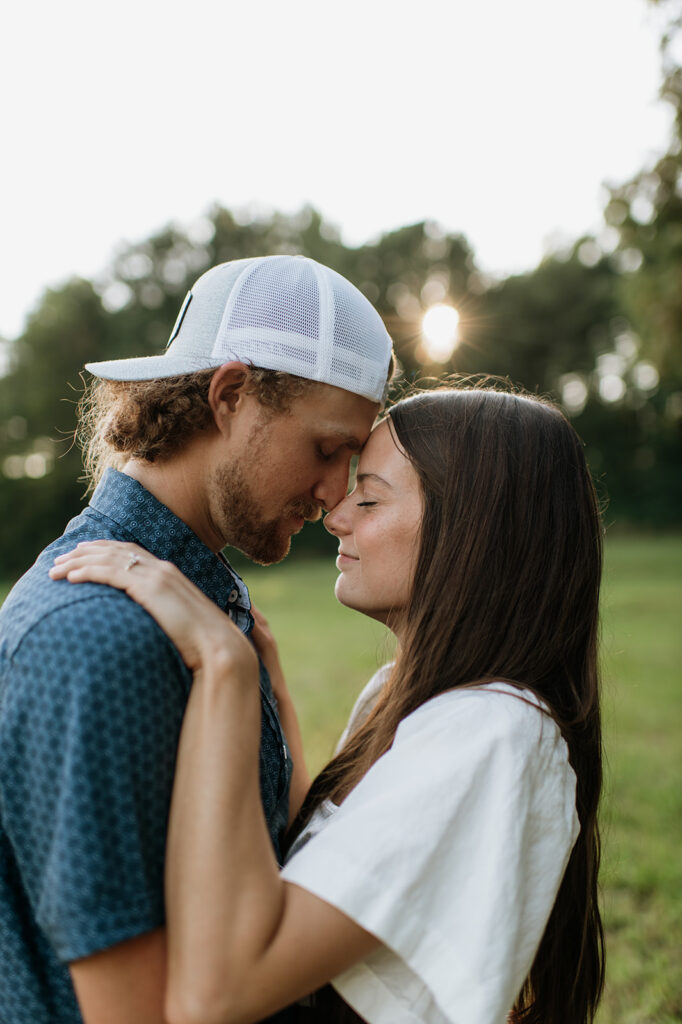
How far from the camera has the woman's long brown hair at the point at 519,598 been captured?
2.10 meters

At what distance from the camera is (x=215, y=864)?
146 cm

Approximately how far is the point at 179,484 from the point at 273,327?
501 mm

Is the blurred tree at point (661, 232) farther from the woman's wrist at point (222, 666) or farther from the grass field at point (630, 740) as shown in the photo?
the woman's wrist at point (222, 666)

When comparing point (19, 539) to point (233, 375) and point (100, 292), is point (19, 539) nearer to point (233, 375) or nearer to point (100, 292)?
point (100, 292)

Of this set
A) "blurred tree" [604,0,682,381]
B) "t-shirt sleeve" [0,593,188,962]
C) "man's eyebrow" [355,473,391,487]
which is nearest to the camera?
"t-shirt sleeve" [0,593,188,962]

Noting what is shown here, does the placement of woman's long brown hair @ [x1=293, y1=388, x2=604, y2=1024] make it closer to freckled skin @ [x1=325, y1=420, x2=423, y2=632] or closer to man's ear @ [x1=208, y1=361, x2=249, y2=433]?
freckled skin @ [x1=325, y1=420, x2=423, y2=632]

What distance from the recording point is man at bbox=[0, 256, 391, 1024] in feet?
4.58

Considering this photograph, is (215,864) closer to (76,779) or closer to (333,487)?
(76,779)

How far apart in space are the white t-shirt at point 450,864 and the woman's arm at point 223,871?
0.09 meters

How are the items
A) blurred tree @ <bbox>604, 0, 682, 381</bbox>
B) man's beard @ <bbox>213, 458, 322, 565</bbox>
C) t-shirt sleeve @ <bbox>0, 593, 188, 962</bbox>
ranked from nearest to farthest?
t-shirt sleeve @ <bbox>0, 593, 188, 962</bbox> < man's beard @ <bbox>213, 458, 322, 565</bbox> < blurred tree @ <bbox>604, 0, 682, 381</bbox>

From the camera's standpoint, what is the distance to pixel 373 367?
7.69 ft

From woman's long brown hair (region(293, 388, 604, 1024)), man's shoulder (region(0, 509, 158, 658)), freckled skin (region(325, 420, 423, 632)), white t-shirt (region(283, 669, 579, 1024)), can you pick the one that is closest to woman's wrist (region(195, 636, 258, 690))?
man's shoulder (region(0, 509, 158, 658))

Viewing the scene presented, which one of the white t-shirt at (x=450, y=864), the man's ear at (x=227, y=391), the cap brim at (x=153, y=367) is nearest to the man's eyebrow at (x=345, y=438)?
the man's ear at (x=227, y=391)

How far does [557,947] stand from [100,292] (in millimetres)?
35451
